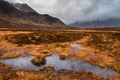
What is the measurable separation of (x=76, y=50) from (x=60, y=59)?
971 cm

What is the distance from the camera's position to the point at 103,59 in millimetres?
52000

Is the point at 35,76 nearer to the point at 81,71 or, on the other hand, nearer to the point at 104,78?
the point at 81,71

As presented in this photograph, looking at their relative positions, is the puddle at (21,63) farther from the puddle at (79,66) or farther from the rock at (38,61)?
the puddle at (79,66)

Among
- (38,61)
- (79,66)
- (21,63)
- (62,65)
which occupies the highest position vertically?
(38,61)

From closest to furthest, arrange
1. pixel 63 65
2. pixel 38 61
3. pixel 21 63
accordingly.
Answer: pixel 63 65
pixel 21 63
pixel 38 61

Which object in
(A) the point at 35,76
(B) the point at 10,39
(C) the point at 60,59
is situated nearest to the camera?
(A) the point at 35,76

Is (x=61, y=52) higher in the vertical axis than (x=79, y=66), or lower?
higher

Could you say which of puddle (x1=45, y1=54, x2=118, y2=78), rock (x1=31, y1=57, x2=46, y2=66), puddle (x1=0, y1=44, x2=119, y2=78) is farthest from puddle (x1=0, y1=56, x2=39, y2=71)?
puddle (x1=45, y1=54, x2=118, y2=78)

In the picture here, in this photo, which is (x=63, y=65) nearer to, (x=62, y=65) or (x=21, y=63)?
(x=62, y=65)

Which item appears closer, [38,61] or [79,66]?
[79,66]

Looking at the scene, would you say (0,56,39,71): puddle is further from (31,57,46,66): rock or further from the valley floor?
the valley floor

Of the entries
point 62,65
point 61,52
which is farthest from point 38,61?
point 61,52

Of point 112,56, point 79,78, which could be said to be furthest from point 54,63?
point 112,56

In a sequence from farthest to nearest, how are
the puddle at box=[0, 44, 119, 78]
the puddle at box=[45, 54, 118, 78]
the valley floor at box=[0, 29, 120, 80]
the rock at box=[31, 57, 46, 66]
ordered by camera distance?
the rock at box=[31, 57, 46, 66] → the puddle at box=[0, 44, 119, 78] → the puddle at box=[45, 54, 118, 78] → the valley floor at box=[0, 29, 120, 80]
